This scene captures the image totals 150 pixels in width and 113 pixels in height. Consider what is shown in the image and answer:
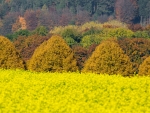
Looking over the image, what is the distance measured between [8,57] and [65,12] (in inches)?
5225

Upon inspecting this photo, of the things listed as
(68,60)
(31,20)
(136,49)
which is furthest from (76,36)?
(68,60)

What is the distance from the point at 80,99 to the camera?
53.3 ft

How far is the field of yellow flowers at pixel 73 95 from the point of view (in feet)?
48.1

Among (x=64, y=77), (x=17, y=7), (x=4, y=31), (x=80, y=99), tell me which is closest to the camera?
(x=80, y=99)

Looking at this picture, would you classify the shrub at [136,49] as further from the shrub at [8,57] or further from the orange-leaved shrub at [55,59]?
the shrub at [8,57]

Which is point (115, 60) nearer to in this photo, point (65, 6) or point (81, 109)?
point (81, 109)

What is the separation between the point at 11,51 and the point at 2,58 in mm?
710

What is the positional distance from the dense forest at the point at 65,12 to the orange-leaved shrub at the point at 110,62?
107670 millimetres

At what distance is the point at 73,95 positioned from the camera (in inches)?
655

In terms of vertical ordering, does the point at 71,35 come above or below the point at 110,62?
below

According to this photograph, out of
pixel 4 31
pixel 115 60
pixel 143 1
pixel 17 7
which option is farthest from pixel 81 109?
pixel 17 7

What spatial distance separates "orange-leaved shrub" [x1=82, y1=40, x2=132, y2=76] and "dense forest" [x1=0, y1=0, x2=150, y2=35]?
108 meters

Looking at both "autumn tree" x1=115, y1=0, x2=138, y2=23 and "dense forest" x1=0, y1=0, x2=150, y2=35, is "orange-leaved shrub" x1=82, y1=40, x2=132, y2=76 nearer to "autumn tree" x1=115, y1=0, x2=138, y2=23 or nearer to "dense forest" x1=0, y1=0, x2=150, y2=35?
"dense forest" x1=0, y1=0, x2=150, y2=35

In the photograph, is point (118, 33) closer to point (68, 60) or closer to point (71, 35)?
point (71, 35)
